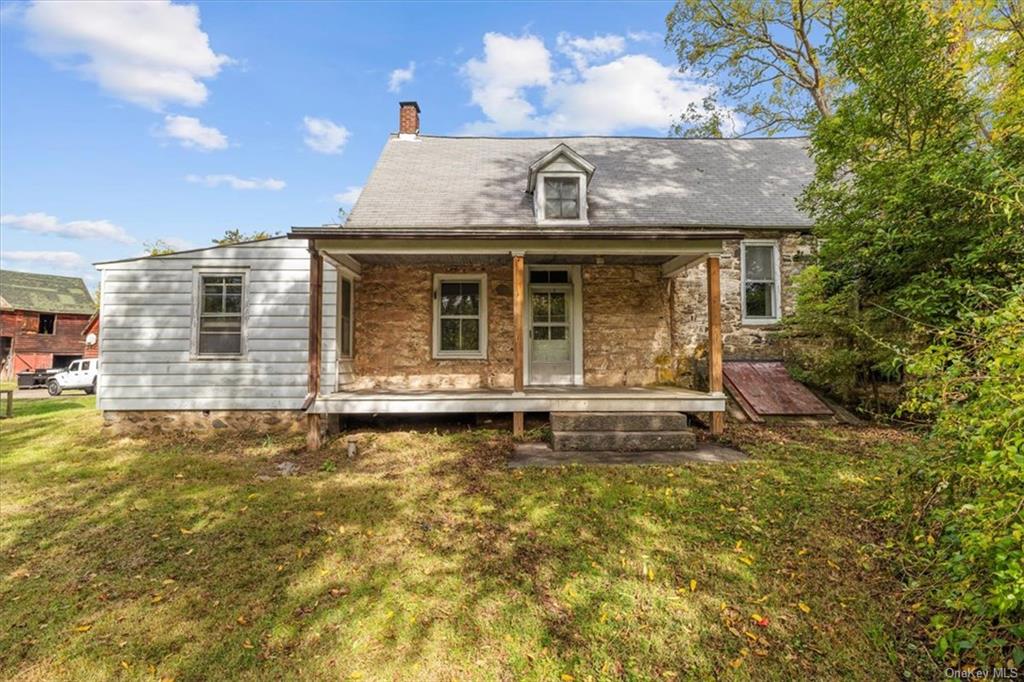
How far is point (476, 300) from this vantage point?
8.52 m

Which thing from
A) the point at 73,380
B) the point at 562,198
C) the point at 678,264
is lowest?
the point at 73,380

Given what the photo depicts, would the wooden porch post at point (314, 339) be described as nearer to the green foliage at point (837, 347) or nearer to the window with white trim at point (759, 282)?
the green foliage at point (837, 347)

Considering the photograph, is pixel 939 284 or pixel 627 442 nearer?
pixel 939 284

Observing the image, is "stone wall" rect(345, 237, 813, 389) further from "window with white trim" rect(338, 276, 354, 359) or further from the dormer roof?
the dormer roof

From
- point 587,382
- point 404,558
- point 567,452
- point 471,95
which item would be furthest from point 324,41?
point 404,558

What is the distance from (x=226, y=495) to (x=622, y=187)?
30.0 feet

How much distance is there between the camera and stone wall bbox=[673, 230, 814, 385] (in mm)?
8727

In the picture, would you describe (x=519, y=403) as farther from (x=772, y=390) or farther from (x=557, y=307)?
(x=772, y=390)

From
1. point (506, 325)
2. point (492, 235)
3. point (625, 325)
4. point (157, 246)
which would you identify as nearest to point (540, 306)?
point (506, 325)

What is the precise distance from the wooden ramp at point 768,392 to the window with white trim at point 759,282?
101 cm

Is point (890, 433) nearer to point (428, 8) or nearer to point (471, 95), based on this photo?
point (428, 8)

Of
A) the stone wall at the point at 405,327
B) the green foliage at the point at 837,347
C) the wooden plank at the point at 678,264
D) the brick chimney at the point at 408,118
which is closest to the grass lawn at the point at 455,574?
the green foliage at the point at 837,347

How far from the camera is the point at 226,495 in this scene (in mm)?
4742

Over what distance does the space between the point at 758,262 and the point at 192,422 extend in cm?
1116
